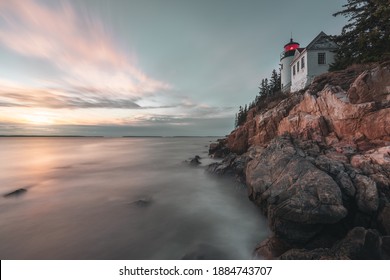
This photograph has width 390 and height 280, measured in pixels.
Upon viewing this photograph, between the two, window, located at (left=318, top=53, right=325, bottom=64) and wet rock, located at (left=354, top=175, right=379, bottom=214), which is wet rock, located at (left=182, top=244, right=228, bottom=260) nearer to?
wet rock, located at (left=354, top=175, right=379, bottom=214)

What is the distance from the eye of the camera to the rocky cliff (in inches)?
224

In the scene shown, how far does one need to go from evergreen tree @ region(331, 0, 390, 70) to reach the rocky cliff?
1.20m

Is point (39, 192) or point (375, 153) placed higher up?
point (375, 153)

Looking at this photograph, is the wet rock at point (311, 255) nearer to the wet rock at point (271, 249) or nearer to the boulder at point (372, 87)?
the wet rock at point (271, 249)

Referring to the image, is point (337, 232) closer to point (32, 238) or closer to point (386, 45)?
point (32, 238)

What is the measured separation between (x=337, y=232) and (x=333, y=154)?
4.19m

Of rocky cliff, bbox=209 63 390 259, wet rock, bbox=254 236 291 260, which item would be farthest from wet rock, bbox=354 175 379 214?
wet rock, bbox=254 236 291 260

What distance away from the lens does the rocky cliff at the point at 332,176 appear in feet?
18.6

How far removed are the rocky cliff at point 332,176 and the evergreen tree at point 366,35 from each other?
1201 mm

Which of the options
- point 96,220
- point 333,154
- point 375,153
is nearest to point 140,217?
point 96,220

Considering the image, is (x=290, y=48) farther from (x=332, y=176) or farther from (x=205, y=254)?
(x=205, y=254)

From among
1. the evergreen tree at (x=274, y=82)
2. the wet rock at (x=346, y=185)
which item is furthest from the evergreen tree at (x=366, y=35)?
the evergreen tree at (x=274, y=82)

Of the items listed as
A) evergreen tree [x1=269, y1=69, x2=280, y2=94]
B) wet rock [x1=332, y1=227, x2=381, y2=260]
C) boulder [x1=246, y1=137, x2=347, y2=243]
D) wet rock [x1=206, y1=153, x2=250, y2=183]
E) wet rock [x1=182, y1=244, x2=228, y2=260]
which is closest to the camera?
wet rock [x1=332, y1=227, x2=381, y2=260]

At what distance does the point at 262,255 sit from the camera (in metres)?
5.67
